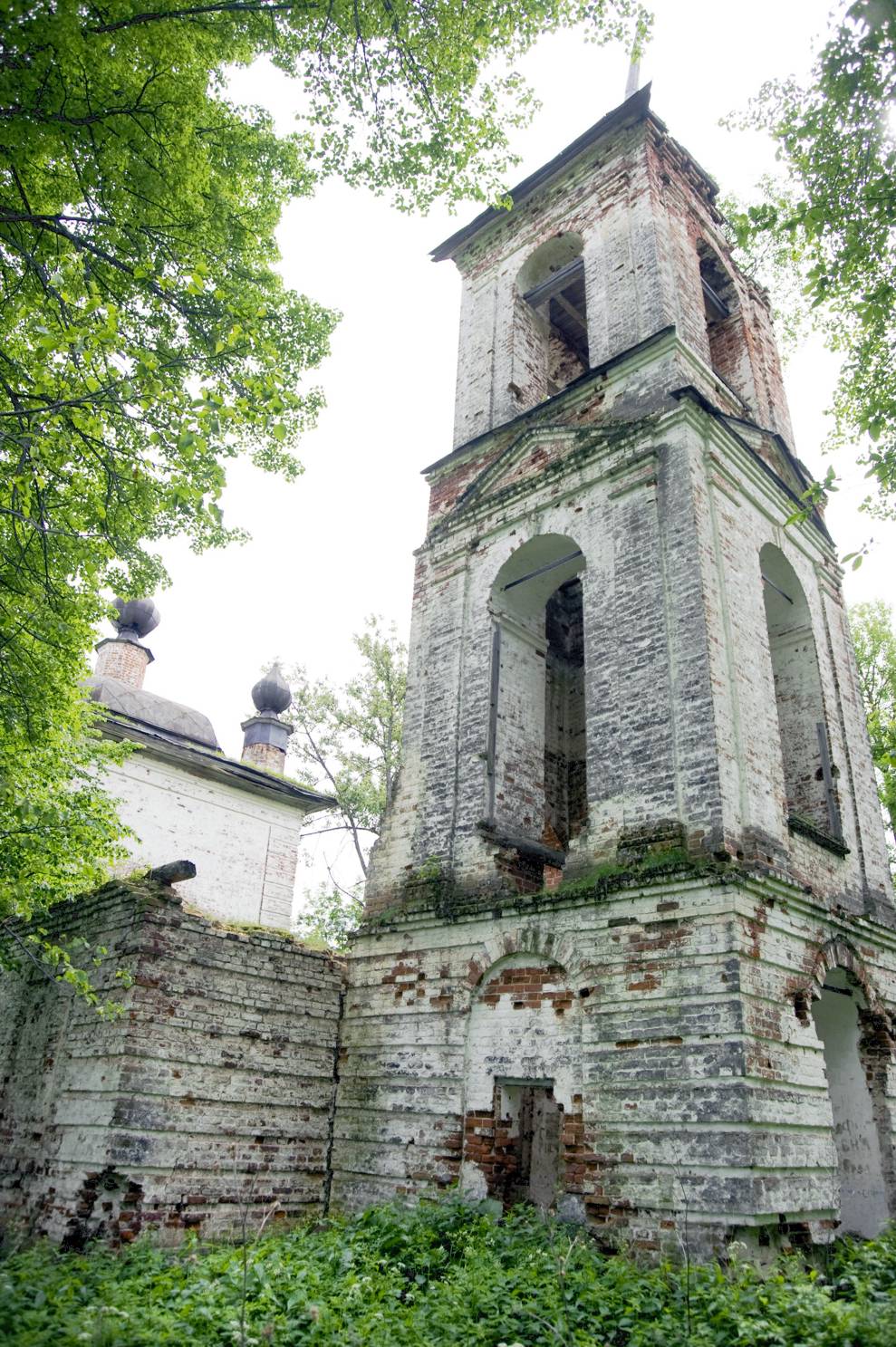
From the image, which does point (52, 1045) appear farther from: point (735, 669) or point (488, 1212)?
point (735, 669)

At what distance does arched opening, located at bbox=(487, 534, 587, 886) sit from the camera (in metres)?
8.67

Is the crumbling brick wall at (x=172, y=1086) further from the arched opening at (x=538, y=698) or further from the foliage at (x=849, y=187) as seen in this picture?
the foliage at (x=849, y=187)

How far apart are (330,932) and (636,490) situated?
55.8 feet

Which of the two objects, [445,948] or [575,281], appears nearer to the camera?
[445,948]

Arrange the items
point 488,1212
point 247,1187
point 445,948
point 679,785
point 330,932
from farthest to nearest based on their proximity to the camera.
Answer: point 330,932, point 445,948, point 247,1187, point 679,785, point 488,1212

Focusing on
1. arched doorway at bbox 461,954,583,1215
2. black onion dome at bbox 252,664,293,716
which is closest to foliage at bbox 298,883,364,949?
black onion dome at bbox 252,664,293,716

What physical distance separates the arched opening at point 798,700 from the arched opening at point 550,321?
3.61 meters

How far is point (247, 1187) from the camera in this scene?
720 cm

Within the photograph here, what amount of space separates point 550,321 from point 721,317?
235cm

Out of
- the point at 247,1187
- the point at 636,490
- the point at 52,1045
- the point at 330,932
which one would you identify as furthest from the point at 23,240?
the point at 330,932

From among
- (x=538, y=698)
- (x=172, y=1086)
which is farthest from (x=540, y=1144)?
(x=538, y=698)

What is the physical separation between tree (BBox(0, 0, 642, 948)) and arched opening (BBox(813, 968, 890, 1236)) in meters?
6.55

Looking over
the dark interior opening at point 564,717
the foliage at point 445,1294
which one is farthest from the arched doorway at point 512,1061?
the dark interior opening at point 564,717

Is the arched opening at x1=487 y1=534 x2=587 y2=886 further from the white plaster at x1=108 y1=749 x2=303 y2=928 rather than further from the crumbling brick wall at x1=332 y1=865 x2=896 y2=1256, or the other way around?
the white plaster at x1=108 y1=749 x2=303 y2=928
